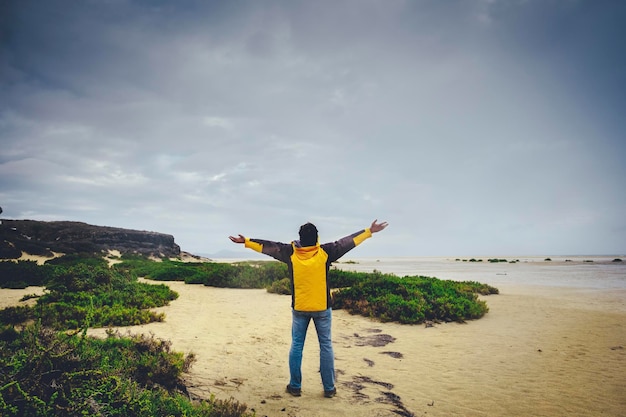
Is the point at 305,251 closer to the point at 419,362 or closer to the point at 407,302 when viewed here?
the point at 419,362

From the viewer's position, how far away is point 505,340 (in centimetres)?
933

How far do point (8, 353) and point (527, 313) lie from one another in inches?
589

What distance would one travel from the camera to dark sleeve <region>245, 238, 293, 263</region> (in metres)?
5.55

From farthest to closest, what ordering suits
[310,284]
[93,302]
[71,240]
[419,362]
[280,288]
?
[71,240] < [280,288] < [93,302] < [419,362] < [310,284]

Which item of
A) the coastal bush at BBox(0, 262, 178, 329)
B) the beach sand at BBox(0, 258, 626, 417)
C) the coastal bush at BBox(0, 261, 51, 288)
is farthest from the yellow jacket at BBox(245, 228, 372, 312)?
the coastal bush at BBox(0, 261, 51, 288)

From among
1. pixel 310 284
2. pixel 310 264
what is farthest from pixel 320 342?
pixel 310 264

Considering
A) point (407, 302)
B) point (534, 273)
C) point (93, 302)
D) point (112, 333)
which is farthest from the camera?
point (534, 273)

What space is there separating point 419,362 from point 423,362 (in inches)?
3.5

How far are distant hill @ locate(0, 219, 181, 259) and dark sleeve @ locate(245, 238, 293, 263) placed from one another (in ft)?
89.9

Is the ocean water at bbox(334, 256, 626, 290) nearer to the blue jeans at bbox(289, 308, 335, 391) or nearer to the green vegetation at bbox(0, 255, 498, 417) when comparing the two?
the green vegetation at bbox(0, 255, 498, 417)

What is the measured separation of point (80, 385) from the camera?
394 cm

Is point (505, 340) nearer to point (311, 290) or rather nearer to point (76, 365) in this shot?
point (311, 290)

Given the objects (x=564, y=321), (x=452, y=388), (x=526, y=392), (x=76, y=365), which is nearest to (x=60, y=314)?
(x=76, y=365)

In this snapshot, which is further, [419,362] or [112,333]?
[419,362]
